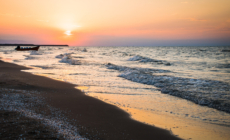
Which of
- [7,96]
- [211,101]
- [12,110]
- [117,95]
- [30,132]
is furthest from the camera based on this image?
[117,95]

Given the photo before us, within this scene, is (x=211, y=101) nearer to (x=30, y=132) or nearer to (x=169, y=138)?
(x=169, y=138)

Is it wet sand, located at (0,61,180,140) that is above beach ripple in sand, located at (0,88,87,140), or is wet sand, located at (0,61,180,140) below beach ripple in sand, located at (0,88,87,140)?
below

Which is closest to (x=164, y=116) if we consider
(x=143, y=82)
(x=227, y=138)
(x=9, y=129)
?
(x=227, y=138)

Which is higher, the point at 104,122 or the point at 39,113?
the point at 39,113

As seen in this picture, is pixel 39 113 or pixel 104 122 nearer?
pixel 104 122

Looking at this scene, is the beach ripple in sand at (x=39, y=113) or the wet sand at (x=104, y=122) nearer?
the beach ripple in sand at (x=39, y=113)

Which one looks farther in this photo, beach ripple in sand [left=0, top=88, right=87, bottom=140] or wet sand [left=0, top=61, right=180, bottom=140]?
wet sand [left=0, top=61, right=180, bottom=140]

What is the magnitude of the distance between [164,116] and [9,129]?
471cm

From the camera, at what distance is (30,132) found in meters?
3.68

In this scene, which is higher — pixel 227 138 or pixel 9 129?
pixel 9 129

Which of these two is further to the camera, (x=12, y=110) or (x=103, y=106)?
(x=103, y=106)

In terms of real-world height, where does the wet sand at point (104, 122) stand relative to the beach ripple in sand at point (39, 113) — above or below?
below

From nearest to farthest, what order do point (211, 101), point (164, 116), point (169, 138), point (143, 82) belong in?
point (169, 138), point (164, 116), point (211, 101), point (143, 82)

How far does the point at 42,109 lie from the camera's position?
5441 mm
